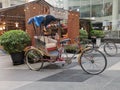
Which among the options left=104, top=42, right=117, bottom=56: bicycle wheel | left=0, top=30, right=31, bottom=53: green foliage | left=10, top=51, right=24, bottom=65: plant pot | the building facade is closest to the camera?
left=0, top=30, right=31, bottom=53: green foliage

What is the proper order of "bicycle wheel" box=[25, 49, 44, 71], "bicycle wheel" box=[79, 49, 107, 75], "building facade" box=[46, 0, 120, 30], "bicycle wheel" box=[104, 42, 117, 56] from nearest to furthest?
"bicycle wheel" box=[79, 49, 107, 75] → "bicycle wheel" box=[25, 49, 44, 71] → "bicycle wheel" box=[104, 42, 117, 56] → "building facade" box=[46, 0, 120, 30]

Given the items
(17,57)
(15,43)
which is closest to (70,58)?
(15,43)

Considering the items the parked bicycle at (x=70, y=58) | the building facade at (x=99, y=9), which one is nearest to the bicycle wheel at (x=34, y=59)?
the parked bicycle at (x=70, y=58)

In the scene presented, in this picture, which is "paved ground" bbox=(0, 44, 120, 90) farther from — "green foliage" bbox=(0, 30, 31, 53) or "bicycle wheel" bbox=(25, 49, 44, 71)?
→ "green foliage" bbox=(0, 30, 31, 53)

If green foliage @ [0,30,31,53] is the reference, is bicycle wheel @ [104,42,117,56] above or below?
below

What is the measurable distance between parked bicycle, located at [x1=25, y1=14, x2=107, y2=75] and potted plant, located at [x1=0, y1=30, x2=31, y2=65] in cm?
75

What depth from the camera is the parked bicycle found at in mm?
7215

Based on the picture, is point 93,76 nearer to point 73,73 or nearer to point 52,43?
point 73,73

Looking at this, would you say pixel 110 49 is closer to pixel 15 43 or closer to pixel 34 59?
pixel 34 59

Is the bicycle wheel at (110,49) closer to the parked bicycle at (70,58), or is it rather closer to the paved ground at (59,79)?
the paved ground at (59,79)

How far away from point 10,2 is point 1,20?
34911 millimetres

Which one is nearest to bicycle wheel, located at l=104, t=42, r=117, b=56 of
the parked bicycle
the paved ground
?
the paved ground

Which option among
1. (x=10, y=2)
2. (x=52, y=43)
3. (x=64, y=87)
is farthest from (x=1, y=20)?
(x=10, y=2)

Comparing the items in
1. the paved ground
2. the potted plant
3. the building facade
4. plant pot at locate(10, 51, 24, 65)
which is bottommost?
the paved ground
